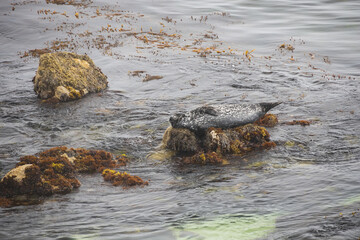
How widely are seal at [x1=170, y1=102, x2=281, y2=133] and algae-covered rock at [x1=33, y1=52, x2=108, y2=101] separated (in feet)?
21.7

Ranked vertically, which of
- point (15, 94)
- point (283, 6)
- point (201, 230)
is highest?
point (283, 6)

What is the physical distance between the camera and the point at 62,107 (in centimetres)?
1470

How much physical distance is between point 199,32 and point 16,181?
21334mm

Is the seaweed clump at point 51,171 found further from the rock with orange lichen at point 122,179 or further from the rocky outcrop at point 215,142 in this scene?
the rocky outcrop at point 215,142

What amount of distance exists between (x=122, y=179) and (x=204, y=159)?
2.14m

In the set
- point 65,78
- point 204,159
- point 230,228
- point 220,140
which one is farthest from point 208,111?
point 65,78

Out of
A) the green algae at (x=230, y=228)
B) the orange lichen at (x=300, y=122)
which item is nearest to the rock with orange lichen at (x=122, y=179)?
the green algae at (x=230, y=228)

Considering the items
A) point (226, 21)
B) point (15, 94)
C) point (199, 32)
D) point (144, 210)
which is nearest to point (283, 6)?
point (226, 21)

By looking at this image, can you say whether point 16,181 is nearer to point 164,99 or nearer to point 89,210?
point 89,210

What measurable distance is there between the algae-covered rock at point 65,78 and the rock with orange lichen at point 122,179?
23.7ft

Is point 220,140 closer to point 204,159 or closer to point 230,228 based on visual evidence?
point 204,159

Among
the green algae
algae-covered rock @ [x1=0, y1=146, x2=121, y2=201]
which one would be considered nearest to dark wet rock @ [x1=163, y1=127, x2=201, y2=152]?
algae-covered rock @ [x1=0, y1=146, x2=121, y2=201]

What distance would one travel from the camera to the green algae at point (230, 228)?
21.6 feet

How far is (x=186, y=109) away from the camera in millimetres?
14328
